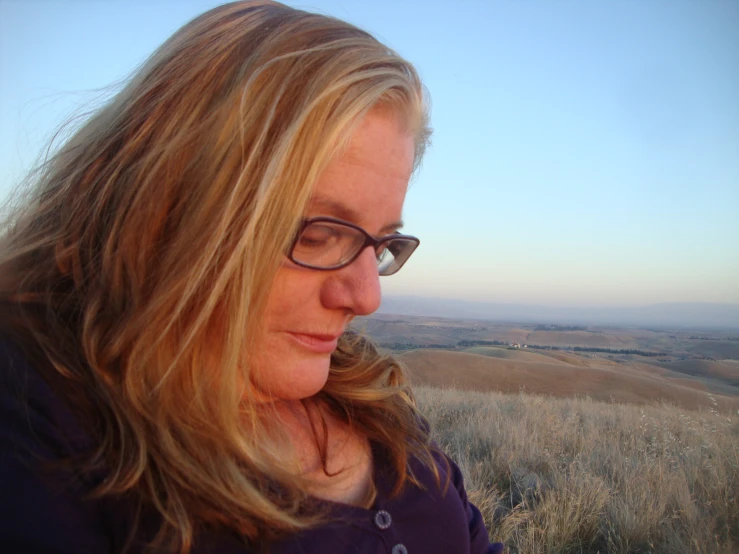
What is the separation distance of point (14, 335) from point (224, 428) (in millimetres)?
467

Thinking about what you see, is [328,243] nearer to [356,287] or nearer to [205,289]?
[356,287]

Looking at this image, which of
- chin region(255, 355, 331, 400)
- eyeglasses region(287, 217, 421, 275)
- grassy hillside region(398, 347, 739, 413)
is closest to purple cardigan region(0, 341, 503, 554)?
chin region(255, 355, 331, 400)

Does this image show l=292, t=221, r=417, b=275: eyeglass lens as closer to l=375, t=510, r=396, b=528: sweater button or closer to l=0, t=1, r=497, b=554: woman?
l=0, t=1, r=497, b=554: woman

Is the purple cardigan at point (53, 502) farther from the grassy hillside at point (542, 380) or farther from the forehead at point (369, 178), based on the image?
the grassy hillside at point (542, 380)

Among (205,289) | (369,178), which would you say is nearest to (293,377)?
(205,289)

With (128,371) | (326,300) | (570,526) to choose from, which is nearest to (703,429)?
(570,526)

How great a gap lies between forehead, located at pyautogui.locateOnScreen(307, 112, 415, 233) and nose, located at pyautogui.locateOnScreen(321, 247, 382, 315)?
0.10 metres

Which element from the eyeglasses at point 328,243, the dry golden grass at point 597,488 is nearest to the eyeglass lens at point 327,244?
the eyeglasses at point 328,243

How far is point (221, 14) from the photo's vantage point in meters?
1.30

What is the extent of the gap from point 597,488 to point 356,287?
2949 mm

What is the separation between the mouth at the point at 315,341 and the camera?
123cm

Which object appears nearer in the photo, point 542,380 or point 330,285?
point 330,285

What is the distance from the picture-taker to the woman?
90cm

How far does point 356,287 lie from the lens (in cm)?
126
